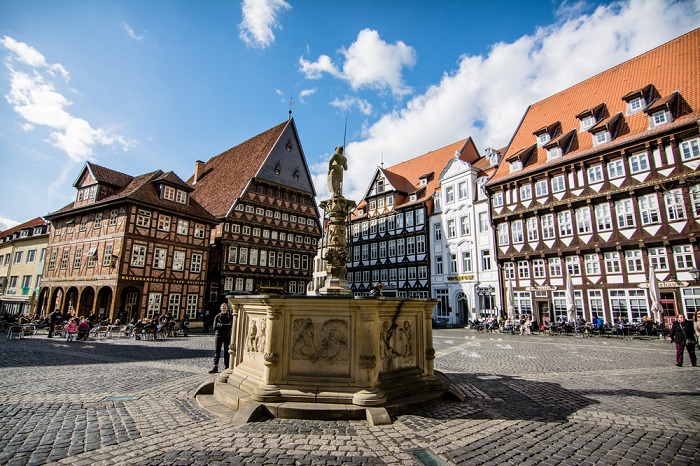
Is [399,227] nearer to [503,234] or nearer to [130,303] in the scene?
[503,234]

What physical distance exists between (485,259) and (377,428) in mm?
27235

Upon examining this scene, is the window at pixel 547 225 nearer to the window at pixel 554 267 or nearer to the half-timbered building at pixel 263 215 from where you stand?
the window at pixel 554 267

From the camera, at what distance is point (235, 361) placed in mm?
6484

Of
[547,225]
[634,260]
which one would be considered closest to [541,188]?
[547,225]

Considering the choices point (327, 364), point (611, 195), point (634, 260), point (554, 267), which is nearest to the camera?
point (327, 364)

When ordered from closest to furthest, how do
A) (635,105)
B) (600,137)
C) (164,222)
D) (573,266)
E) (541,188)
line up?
(635,105)
(600,137)
(573,266)
(541,188)
(164,222)

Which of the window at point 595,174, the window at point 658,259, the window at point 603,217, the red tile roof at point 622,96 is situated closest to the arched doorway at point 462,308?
the red tile roof at point 622,96

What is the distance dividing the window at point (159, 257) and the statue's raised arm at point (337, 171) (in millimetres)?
22109

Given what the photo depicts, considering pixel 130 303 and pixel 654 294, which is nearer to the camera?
pixel 654 294

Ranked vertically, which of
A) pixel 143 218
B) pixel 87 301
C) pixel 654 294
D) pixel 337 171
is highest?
pixel 143 218

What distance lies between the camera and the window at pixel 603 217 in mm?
22109

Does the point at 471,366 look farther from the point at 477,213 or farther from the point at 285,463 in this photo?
the point at 477,213

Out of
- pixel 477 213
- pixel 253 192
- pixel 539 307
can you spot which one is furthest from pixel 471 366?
pixel 253 192

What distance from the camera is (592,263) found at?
74.8 feet
